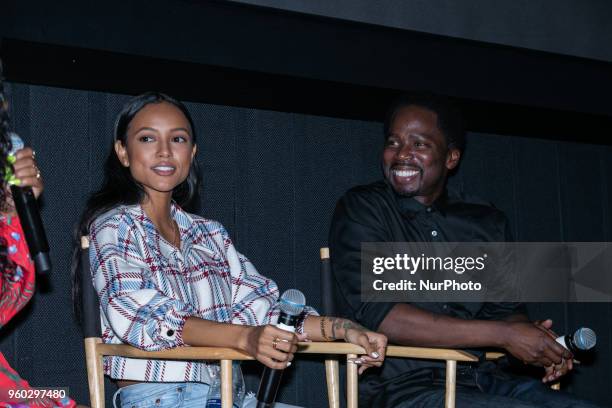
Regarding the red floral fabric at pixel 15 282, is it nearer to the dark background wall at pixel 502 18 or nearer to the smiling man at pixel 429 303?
the smiling man at pixel 429 303

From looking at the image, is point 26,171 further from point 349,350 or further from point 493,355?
point 493,355

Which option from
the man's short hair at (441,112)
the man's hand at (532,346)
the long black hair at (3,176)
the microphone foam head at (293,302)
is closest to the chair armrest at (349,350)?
the man's hand at (532,346)

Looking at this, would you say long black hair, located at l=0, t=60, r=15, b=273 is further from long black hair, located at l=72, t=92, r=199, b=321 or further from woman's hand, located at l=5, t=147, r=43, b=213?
long black hair, located at l=72, t=92, r=199, b=321

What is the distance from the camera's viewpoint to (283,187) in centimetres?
327

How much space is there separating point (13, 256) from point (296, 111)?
169cm

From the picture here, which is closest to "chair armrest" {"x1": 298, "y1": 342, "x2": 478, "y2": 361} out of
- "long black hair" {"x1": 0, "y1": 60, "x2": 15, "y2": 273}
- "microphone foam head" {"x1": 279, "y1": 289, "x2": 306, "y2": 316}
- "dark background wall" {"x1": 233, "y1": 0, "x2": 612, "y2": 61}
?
"microphone foam head" {"x1": 279, "y1": 289, "x2": 306, "y2": 316}

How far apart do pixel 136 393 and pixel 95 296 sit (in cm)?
31

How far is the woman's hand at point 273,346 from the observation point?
6.40 ft

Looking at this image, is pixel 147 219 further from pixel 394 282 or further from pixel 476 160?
pixel 476 160

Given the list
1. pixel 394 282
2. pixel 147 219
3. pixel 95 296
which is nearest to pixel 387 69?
pixel 394 282

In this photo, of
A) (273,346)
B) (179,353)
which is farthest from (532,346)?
(179,353)

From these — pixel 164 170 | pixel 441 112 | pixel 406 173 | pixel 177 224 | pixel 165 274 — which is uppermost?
pixel 441 112

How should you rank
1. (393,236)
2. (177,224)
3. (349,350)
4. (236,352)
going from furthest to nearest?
(393,236) → (177,224) → (349,350) → (236,352)

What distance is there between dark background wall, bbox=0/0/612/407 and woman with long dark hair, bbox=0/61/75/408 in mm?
948
